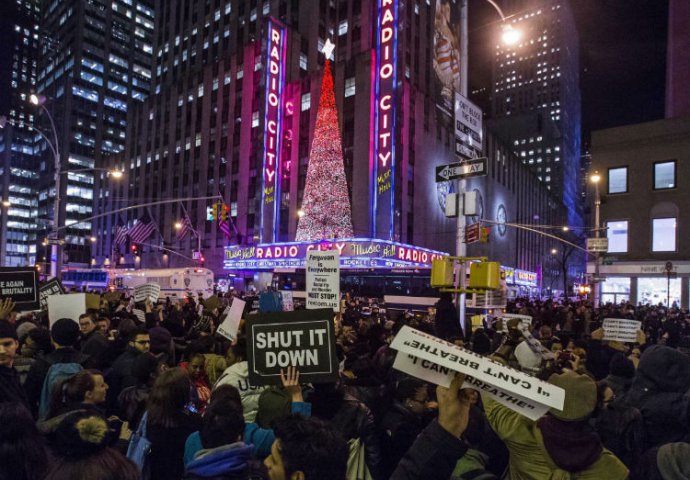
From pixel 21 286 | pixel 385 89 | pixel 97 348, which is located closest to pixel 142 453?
pixel 97 348

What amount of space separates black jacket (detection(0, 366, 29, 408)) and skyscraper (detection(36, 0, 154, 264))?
122611mm

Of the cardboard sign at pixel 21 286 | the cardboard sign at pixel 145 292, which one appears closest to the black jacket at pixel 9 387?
the cardboard sign at pixel 21 286

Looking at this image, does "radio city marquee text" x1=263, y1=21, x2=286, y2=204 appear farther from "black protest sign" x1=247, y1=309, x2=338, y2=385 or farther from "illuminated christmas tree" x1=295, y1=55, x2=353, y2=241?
"black protest sign" x1=247, y1=309, x2=338, y2=385

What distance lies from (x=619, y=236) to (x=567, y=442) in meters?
36.9

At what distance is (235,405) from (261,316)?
2.99ft

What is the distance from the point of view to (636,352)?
8320 mm

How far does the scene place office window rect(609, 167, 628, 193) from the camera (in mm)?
35156

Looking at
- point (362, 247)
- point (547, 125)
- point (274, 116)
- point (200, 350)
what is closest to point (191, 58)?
point (274, 116)

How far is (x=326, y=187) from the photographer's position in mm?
44000

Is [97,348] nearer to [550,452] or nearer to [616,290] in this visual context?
[550,452]

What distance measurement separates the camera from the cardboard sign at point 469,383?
2.51m

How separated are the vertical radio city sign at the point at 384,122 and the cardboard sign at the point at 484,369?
41275 mm

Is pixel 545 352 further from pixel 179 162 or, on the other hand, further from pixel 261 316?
pixel 179 162

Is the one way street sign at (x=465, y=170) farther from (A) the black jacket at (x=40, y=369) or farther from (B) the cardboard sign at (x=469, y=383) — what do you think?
(B) the cardboard sign at (x=469, y=383)
